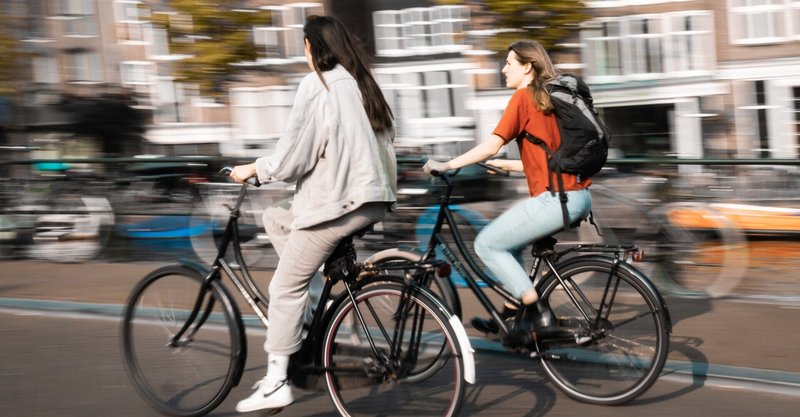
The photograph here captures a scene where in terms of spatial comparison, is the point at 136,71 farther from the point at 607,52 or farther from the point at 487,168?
the point at 487,168

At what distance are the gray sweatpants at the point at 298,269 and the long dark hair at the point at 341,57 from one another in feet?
1.33

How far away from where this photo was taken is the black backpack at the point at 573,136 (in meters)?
4.85

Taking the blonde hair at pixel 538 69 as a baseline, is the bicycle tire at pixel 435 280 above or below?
below

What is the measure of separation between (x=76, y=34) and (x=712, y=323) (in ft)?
108

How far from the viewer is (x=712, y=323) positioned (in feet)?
21.3

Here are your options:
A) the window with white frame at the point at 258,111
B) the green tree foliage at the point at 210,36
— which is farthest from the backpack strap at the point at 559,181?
the window with white frame at the point at 258,111

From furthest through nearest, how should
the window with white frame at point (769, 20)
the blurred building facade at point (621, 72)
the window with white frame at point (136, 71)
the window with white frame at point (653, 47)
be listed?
1. the window with white frame at point (136, 71)
2. the window with white frame at point (653, 47)
3. the window with white frame at point (769, 20)
4. the blurred building facade at point (621, 72)

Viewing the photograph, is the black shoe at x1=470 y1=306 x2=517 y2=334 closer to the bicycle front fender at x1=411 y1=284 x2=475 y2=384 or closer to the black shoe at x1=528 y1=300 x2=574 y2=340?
the black shoe at x1=528 y1=300 x2=574 y2=340

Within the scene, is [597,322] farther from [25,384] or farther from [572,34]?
[572,34]

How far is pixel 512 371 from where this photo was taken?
5.55 meters

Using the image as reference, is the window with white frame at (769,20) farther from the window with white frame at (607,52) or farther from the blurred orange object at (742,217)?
the blurred orange object at (742,217)

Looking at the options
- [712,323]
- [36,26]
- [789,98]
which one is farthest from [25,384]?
[789,98]

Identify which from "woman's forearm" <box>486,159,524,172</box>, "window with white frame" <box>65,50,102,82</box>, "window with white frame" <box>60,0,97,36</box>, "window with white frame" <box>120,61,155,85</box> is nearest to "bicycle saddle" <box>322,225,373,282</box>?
"woman's forearm" <box>486,159,524,172</box>

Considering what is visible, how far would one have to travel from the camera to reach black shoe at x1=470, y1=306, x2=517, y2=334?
5.05 m
